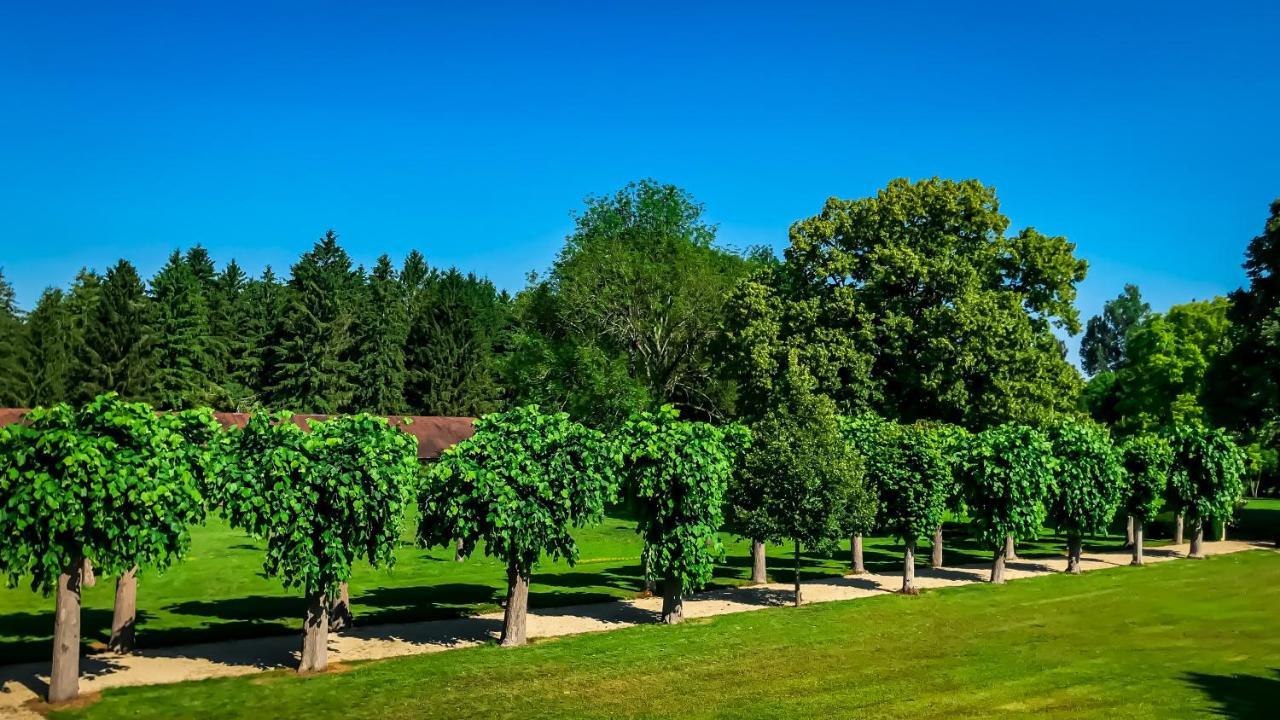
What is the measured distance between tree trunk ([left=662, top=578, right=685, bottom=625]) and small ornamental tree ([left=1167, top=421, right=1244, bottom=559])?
3024 centimetres

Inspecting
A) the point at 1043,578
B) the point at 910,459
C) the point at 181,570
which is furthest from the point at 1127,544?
the point at 181,570

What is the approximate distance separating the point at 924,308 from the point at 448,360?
63.0 metres

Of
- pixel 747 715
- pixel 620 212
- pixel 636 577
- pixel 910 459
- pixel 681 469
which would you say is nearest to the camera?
pixel 747 715

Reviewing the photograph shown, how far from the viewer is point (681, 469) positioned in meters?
27.1

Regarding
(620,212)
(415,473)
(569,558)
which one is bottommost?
(569,558)

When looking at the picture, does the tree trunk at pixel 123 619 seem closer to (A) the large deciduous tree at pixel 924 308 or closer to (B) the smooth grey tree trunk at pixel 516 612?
(B) the smooth grey tree trunk at pixel 516 612

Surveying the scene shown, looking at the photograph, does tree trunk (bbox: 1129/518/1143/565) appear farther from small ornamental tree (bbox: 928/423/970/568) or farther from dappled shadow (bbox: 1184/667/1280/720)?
dappled shadow (bbox: 1184/667/1280/720)

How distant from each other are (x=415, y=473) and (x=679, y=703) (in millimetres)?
8735

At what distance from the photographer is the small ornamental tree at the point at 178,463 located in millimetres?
18906

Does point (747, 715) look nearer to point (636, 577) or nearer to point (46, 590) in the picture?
point (46, 590)

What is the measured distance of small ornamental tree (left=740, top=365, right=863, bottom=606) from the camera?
30.5 meters

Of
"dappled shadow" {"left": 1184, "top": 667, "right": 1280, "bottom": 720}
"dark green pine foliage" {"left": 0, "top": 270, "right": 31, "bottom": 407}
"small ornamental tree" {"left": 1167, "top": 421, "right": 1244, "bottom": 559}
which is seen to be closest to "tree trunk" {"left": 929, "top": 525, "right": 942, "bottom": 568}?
"small ornamental tree" {"left": 1167, "top": 421, "right": 1244, "bottom": 559}

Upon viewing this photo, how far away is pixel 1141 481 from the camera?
44125 millimetres

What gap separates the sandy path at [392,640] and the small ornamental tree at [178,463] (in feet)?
9.69
